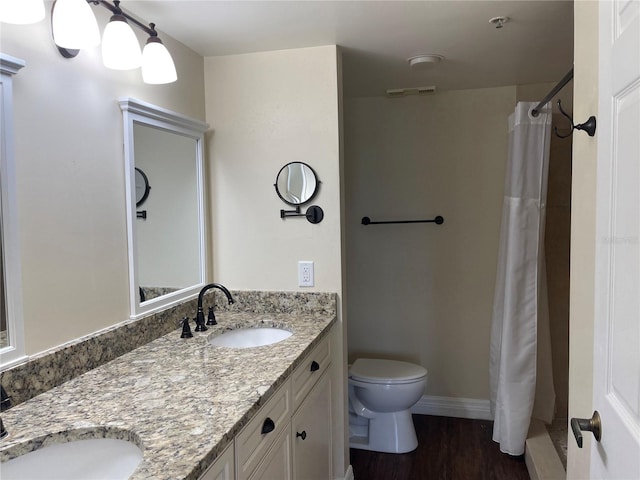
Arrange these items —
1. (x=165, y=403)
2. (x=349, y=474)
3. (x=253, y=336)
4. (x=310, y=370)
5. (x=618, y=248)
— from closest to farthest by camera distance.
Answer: (x=618, y=248) → (x=165, y=403) → (x=310, y=370) → (x=253, y=336) → (x=349, y=474)

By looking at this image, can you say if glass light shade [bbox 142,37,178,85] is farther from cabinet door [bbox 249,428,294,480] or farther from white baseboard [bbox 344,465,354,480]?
white baseboard [bbox 344,465,354,480]

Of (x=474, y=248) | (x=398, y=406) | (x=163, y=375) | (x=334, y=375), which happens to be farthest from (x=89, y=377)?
(x=474, y=248)

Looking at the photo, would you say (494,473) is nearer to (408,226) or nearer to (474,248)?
(474,248)

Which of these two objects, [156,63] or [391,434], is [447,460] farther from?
[156,63]

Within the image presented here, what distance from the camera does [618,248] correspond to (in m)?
0.89

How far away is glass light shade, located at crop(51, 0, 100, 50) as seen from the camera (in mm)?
1319

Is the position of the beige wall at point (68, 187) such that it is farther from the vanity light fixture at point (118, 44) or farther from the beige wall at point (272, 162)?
the beige wall at point (272, 162)

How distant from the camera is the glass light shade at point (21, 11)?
1.17 meters

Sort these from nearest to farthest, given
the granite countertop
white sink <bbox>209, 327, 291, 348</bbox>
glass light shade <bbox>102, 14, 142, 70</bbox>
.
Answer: the granite countertop
glass light shade <bbox>102, 14, 142, 70</bbox>
white sink <bbox>209, 327, 291, 348</bbox>

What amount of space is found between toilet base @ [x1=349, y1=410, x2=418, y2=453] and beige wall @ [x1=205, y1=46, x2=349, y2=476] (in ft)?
1.36

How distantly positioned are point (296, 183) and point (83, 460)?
56.1 inches

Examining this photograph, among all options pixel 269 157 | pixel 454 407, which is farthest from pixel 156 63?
pixel 454 407

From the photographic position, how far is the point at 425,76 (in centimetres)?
265

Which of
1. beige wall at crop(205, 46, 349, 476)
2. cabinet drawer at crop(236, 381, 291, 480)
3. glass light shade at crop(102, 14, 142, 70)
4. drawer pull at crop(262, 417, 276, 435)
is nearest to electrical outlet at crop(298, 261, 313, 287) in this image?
beige wall at crop(205, 46, 349, 476)
